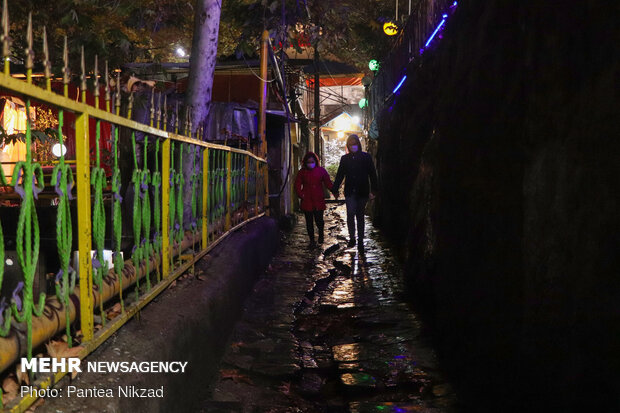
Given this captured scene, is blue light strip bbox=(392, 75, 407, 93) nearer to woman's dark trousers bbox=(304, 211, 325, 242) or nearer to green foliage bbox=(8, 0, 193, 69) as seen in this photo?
woman's dark trousers bbox=(304, 211, 325, 242)

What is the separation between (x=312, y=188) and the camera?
10531mm

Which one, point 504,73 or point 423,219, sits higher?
point 504,73

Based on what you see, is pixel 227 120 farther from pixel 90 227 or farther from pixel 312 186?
pixel 90 227

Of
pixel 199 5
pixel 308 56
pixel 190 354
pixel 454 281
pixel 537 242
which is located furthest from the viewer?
pixel 308 56

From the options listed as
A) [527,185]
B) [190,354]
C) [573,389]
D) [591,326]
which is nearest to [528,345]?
[573,389]

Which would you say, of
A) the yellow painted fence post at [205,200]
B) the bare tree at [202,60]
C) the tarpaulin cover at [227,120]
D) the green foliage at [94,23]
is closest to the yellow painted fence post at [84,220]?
the yellow painted fence post at [205,200]

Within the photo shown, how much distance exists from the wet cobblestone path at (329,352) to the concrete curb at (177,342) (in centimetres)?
26

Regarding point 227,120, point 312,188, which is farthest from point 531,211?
point 227,120

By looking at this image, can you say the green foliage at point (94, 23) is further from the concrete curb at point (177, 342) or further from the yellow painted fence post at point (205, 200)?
the concrete curb at point (177, 342)

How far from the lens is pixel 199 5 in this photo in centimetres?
706

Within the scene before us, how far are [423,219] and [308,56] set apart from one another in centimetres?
1738

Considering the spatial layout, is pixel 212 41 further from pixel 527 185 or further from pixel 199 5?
pixel 527 185

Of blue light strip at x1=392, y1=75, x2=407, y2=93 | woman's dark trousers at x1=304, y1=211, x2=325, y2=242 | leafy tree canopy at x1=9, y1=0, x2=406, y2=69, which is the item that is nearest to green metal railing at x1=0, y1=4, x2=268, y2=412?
leafy tree canopy at x1=9, y1=0, x2=406, y2=69

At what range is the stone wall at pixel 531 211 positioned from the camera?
217cm
